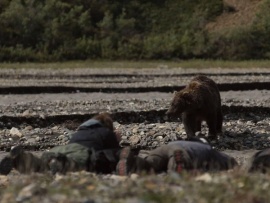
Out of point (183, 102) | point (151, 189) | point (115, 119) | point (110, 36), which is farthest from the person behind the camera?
point (110, 36)

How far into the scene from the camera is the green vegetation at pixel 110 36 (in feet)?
200

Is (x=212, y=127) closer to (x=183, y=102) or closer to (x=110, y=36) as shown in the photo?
(x=183, y=102)

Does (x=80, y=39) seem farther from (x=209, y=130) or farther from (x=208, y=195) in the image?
(x=208, y=195)

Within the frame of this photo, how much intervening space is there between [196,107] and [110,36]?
163 ft

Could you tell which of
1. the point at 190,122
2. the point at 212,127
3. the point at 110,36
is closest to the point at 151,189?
the point at 190,122

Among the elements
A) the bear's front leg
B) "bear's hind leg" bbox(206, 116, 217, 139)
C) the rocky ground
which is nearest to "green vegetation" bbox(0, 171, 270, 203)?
the rocky ground

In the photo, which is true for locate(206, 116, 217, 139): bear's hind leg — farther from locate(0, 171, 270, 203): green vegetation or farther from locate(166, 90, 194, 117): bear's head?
locate(0, 171, 270, 203): green vegetation

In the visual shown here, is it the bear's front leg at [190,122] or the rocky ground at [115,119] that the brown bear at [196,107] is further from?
the rocky ground at [115,119]

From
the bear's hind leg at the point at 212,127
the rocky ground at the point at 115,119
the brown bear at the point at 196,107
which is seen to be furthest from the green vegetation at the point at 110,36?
the bear's hind leg at the point at 212,127

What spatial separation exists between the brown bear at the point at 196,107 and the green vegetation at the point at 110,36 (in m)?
41.9

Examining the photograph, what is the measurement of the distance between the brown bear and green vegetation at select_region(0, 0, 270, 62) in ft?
138

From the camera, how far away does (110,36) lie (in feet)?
214

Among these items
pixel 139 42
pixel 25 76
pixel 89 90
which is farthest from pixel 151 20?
pixel 89 90

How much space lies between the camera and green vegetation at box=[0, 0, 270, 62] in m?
61.0
